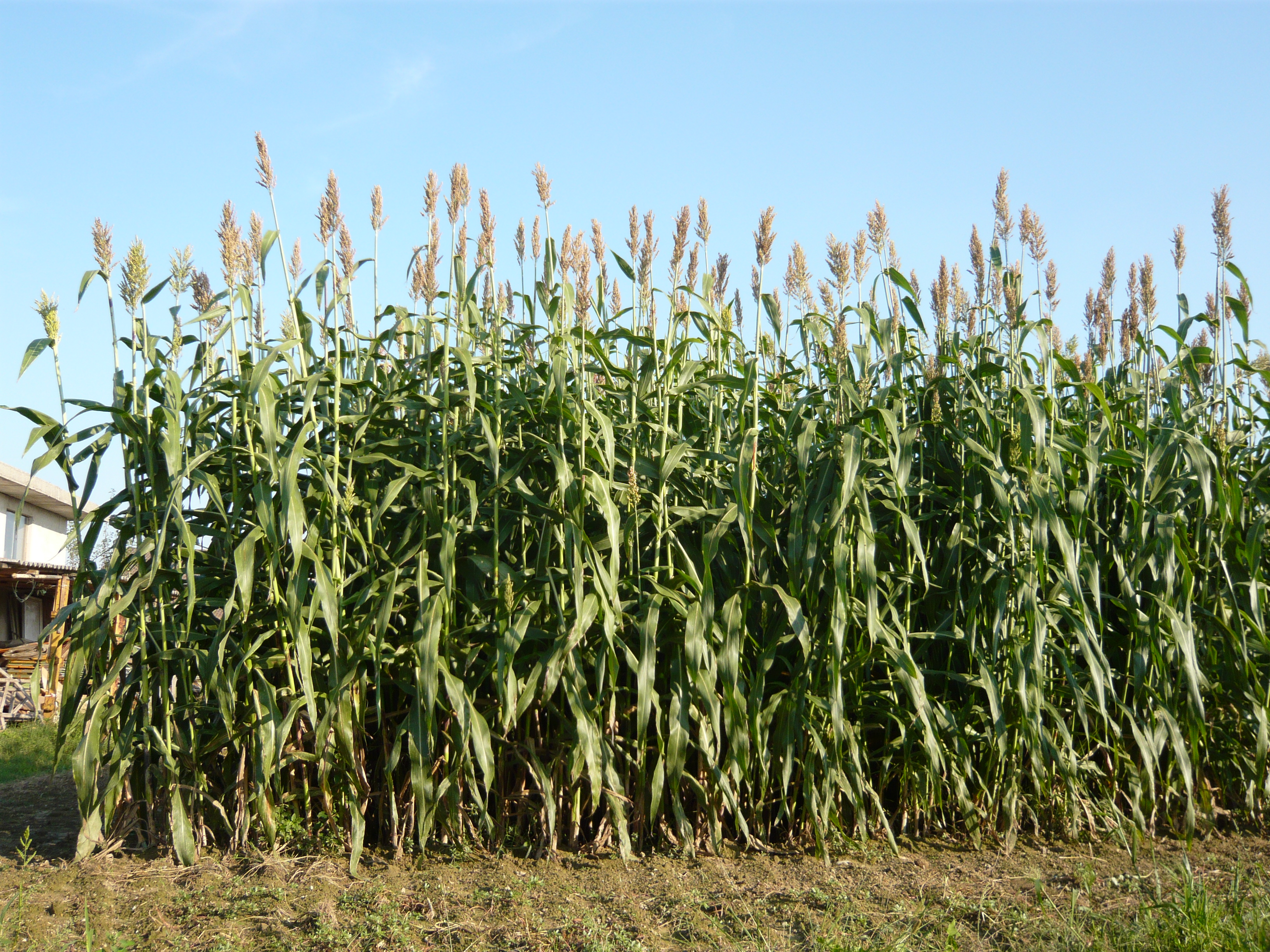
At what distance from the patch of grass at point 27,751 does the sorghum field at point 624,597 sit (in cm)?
271

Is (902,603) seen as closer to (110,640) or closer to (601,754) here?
(601,754)

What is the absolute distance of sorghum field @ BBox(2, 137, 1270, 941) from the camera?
2.74 metres

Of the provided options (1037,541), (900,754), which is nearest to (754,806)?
(900,754)

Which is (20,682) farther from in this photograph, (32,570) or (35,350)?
(35,350)

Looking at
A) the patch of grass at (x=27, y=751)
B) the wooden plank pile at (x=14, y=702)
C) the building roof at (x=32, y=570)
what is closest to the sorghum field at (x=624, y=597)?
the patch of grass at (x=27, y=751)

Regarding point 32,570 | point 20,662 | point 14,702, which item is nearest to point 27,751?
point 14,702

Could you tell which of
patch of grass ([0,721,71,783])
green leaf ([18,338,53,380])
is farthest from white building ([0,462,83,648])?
green leaf ([18,338,53,380])

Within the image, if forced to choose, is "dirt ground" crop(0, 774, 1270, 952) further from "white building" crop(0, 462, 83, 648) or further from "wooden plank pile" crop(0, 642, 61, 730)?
"white building" crop(0, 462, 83, 648)

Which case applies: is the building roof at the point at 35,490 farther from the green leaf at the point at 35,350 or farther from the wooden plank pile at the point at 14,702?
the green leaf at the point at 35,350

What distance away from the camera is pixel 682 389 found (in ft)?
9.92

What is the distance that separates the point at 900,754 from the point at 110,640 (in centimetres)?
264

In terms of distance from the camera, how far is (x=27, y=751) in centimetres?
689

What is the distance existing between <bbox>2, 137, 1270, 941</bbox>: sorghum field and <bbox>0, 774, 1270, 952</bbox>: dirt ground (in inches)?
3.9

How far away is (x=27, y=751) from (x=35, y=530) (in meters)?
12.5
